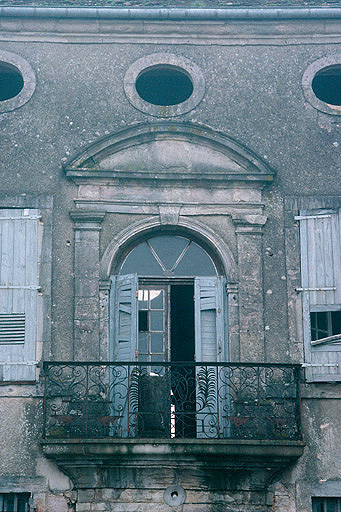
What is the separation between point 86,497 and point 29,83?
5245 millimetres

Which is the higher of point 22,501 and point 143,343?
point 143,343

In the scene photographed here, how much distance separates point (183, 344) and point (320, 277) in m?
1.90

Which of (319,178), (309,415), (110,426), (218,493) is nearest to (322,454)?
(309,415)

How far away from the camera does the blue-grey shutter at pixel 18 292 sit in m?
12.2

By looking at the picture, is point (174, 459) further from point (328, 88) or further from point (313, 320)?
point (328, 88)

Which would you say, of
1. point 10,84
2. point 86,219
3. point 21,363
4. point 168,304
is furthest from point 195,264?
point 10,84

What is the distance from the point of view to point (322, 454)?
12.1 meters

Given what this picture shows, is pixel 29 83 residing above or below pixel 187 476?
above

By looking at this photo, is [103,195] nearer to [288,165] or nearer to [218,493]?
[288,165]

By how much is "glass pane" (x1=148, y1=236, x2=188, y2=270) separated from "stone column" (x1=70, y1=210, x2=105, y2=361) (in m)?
0.79

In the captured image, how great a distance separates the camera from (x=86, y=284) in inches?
496

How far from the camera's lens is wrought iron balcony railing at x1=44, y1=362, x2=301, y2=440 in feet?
39.3

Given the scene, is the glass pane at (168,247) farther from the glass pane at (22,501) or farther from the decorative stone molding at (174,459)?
the glass pane at (22,501)

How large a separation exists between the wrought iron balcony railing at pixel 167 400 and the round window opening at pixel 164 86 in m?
4.00
